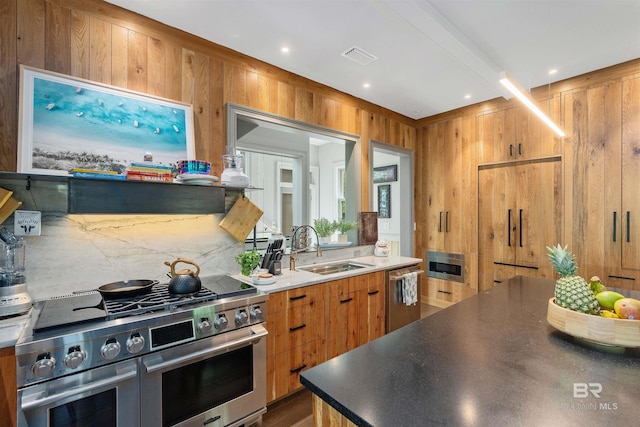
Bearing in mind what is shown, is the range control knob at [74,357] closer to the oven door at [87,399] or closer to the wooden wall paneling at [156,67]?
the oven door at [87,399]

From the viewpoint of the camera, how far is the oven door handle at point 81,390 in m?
1.21

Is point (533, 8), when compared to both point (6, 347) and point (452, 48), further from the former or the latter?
point (6, 347)

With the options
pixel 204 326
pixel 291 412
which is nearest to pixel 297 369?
pixel 291 412

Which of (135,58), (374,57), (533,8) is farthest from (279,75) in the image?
(533,8)

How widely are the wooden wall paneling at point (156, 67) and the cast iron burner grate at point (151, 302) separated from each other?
4.67 ft

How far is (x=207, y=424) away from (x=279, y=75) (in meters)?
2.80

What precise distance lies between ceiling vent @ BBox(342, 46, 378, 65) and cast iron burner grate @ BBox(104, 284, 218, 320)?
7.30 feet

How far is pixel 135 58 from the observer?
205cm

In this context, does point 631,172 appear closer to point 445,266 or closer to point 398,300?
point 445,266

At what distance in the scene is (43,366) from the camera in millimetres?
1242

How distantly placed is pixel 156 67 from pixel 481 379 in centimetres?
261

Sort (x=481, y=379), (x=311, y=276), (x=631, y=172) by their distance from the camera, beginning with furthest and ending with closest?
(x=631, y=172), (x=311, y=276), (x=481, y=379)

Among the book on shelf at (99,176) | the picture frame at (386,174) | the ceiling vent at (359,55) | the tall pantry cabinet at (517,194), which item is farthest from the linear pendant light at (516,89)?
the picture frame at (386,174)

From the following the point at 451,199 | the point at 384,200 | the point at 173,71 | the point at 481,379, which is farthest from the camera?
the point at 384,200
